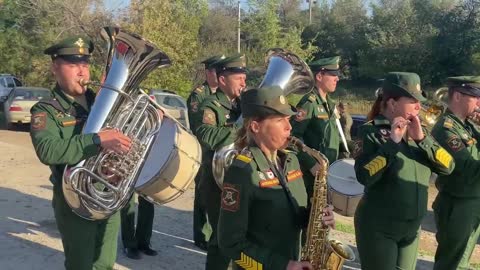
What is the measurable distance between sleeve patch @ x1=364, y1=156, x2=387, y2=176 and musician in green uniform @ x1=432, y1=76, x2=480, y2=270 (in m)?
1.22

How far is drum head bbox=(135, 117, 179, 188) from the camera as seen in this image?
3959 millimetres

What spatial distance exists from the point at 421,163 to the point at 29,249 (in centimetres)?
401

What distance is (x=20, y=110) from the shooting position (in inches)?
763

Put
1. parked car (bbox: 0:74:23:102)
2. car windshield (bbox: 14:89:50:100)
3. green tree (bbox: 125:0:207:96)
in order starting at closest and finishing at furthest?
1. car windshield (bbox: 14:89:50:100)
2. green tree (bbox: 125:0:207:96)
3. parked car (bbox: 0:74:23:102)

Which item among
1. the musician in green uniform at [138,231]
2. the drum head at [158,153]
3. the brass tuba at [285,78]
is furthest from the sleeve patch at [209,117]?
the musician in green uniform at [138,231]

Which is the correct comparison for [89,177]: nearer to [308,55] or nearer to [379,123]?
[379,123]

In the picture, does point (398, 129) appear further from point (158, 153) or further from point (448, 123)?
point (158, 153)

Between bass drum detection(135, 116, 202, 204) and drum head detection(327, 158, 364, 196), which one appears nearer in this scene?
bass drum detection(135, 116, 202, 204)

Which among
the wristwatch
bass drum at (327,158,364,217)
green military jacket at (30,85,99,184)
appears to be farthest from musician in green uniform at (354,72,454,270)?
green military jacket at (30,85,99,184)

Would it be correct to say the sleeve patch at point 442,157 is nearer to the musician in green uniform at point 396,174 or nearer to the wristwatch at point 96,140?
the musician in green uniform at point 396,174

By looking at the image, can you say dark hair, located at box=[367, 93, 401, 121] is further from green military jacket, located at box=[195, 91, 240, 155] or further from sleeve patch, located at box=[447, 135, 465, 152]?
green military jacket, located at box=[195, 91, 240, 155]

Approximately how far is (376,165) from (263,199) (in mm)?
1213

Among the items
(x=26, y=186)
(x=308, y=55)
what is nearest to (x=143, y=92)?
(x=26, y=186)

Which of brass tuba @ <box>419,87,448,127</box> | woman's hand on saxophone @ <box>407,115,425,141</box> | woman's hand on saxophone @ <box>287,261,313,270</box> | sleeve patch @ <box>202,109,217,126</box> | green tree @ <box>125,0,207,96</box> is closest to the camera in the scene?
woman's hand on saxophone @ <box>287,261,313,270</box>
